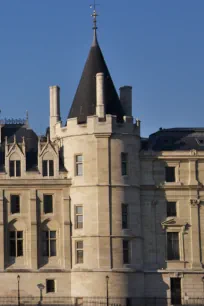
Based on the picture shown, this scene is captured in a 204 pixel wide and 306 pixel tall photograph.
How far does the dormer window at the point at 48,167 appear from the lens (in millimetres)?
83750

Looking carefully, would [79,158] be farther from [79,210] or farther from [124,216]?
[124,216]

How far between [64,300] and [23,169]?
10.3 meters

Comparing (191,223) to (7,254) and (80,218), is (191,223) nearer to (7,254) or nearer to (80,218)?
(80,218)

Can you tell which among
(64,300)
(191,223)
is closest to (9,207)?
(64,300)

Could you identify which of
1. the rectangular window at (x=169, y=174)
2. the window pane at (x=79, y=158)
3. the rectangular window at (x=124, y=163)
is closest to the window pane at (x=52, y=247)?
the window pane at (x=79, y=158)

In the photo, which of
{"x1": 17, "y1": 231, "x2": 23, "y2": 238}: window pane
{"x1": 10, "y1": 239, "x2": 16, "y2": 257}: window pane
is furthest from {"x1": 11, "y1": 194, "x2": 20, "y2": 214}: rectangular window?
{"x1": 10, "y1": 239, "x2": 16, "y2": 257}: window pane

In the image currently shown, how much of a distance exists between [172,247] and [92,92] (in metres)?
13.3

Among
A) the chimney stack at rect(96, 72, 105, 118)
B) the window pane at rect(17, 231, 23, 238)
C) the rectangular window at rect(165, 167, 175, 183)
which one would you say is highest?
the chimney stack at rect(96, 72, 105, 118)

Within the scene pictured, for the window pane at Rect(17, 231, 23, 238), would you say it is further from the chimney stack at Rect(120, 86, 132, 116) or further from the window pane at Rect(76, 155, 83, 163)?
the chimney stack at Rect(120, 86, 132, 116)

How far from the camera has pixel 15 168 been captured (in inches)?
3280

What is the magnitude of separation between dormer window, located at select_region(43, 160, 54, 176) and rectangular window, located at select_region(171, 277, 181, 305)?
12.3 m

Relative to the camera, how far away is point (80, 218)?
271 ft

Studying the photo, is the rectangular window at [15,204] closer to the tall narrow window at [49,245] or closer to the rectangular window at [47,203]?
the rectangular window at [47,203]

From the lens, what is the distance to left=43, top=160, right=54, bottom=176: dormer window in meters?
83.8
